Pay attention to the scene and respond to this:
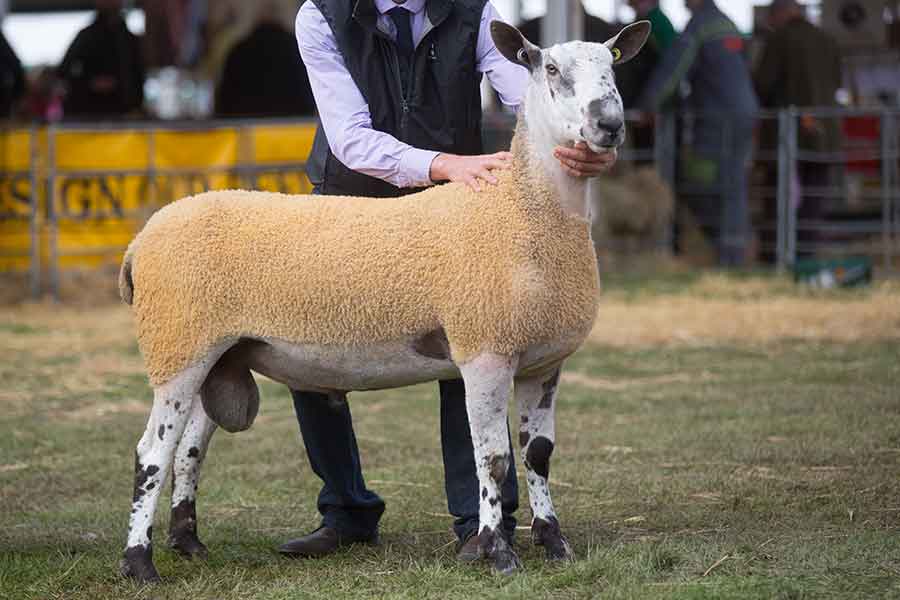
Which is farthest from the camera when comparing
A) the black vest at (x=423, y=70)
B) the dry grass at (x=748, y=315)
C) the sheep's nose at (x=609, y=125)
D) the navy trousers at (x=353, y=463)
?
the dry grass at (x=748, y=315)

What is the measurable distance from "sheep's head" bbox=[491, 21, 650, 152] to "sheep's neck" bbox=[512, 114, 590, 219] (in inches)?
2.0

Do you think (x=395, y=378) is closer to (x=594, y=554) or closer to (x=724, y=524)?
(x=594, y=554)

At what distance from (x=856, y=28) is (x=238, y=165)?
6.51 meters

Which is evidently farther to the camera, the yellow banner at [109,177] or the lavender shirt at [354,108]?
the yellow banner at [109,177]

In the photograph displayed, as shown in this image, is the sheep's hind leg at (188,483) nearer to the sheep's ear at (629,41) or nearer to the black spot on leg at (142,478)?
the black spot on leg at (142,478)

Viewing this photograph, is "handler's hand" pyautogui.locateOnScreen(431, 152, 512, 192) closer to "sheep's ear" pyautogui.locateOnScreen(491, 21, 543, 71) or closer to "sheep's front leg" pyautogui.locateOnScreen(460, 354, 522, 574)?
"sheep's ear" pyautogui.locateOnScreen(491, 21, 543, 71)

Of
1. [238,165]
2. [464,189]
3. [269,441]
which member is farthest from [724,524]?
[238,165]

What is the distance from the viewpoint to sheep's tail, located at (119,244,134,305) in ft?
16.4

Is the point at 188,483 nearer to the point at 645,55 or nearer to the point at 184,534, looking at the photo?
the point at 184,534

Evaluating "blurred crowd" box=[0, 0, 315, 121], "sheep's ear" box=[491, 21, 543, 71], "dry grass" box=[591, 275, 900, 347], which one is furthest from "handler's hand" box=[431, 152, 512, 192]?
"blurred crowd" box=[0, 0, 315, 121]

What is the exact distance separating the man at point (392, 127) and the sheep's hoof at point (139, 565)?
0.52 meters

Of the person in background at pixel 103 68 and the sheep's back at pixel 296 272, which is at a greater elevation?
the person in background at pixel 103 68

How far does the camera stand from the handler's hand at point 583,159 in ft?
14.8

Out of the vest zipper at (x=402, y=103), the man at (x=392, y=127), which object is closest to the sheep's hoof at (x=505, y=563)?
the man at (x=392, y=127)
